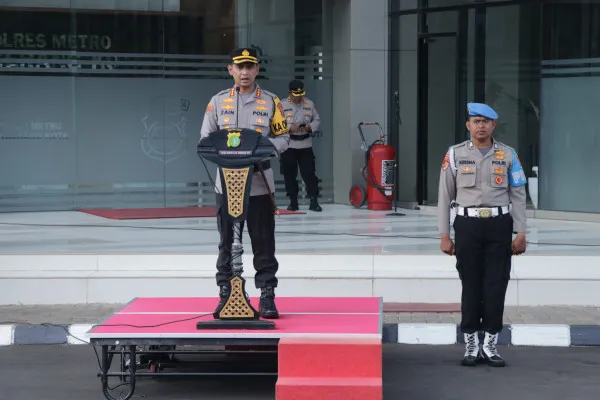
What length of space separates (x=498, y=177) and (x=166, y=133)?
429 inches

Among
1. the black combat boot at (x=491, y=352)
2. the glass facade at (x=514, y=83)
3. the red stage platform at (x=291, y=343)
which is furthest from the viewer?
the glass facade at (x=514, y=83)

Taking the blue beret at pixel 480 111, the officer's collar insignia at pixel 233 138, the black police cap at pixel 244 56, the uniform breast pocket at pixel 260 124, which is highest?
the black police cap at pixel 244 56

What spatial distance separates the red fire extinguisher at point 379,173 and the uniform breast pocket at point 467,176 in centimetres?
895

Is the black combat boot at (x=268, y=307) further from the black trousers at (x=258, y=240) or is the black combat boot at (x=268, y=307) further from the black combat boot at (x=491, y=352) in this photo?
the black combat boot at (x=491, y=352)

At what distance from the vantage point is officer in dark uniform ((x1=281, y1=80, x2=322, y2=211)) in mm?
16516

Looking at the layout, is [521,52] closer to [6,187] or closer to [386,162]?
[386,162]

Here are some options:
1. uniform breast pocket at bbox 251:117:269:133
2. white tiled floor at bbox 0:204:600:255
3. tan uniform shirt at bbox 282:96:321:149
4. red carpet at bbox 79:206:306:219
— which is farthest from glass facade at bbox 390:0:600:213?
uniform breast pocket at bbox 251:117:269:133

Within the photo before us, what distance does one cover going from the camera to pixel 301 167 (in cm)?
1678

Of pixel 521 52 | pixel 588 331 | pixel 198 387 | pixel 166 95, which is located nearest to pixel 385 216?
pixel 521 52

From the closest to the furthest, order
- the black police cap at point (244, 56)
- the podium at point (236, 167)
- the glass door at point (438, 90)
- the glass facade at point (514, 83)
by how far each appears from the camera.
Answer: the podium at point (236, 167) → the black police cap at point (244, 56) → the glass facade at point (514, 83) → the glass door at point (438, 90)

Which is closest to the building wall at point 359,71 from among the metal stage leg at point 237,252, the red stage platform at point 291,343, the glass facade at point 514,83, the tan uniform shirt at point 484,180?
the glass facade at point 514,83

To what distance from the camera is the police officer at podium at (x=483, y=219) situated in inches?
315

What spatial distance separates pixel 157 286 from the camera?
34.4 feet

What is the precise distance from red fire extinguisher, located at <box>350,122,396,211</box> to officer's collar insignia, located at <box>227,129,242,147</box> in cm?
979
